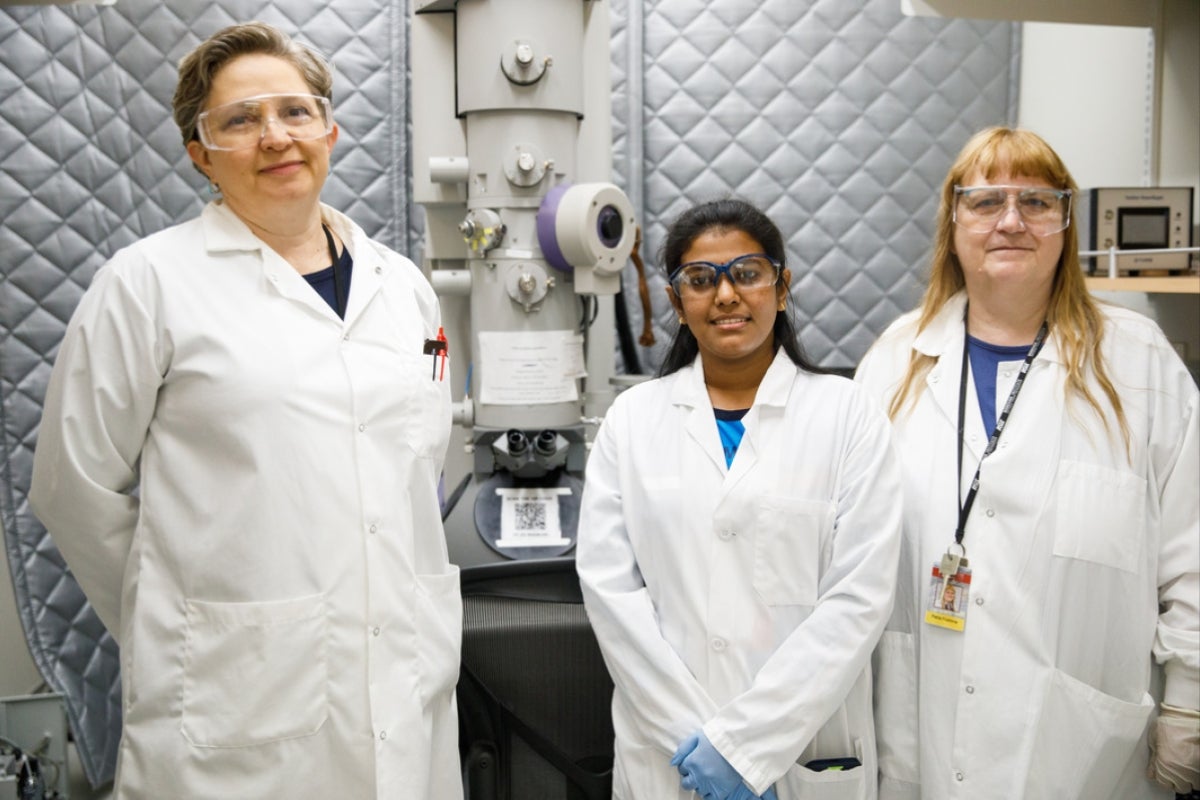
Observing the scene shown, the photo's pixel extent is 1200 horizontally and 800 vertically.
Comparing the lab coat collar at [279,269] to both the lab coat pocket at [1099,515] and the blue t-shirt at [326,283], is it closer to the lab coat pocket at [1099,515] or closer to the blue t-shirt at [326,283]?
the blue t-shirt at [326,283]

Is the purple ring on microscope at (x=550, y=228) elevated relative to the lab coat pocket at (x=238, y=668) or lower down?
elevated

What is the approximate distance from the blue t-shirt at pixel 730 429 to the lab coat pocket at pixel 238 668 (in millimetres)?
597

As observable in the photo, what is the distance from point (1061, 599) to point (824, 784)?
402 millimetres

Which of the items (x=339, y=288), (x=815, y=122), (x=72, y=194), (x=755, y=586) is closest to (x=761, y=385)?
Result: (x=755, y=586)

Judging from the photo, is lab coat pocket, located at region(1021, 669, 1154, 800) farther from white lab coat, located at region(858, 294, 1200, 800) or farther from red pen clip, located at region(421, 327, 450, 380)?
red pen clip, located at region(421, 327, 450, 380)

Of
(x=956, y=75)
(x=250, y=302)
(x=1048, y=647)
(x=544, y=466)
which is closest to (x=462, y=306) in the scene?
(x=544, y=466)

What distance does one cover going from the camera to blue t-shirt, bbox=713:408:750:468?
1402mm

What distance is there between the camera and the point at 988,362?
146 centimetres

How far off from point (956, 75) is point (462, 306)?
5.17 feet

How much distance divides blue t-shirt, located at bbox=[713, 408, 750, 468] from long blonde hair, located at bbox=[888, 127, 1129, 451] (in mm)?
248

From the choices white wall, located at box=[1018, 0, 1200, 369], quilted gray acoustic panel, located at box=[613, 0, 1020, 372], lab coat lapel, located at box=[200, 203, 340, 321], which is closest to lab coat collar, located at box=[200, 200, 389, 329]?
lab coat lapel, located at box=[200, 203, 340, 321]

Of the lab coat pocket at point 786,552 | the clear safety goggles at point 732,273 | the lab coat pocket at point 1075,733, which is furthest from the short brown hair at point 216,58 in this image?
the lab coat pocket at point 1075,733

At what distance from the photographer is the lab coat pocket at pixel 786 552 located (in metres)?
1.31

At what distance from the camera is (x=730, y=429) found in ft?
4.66
